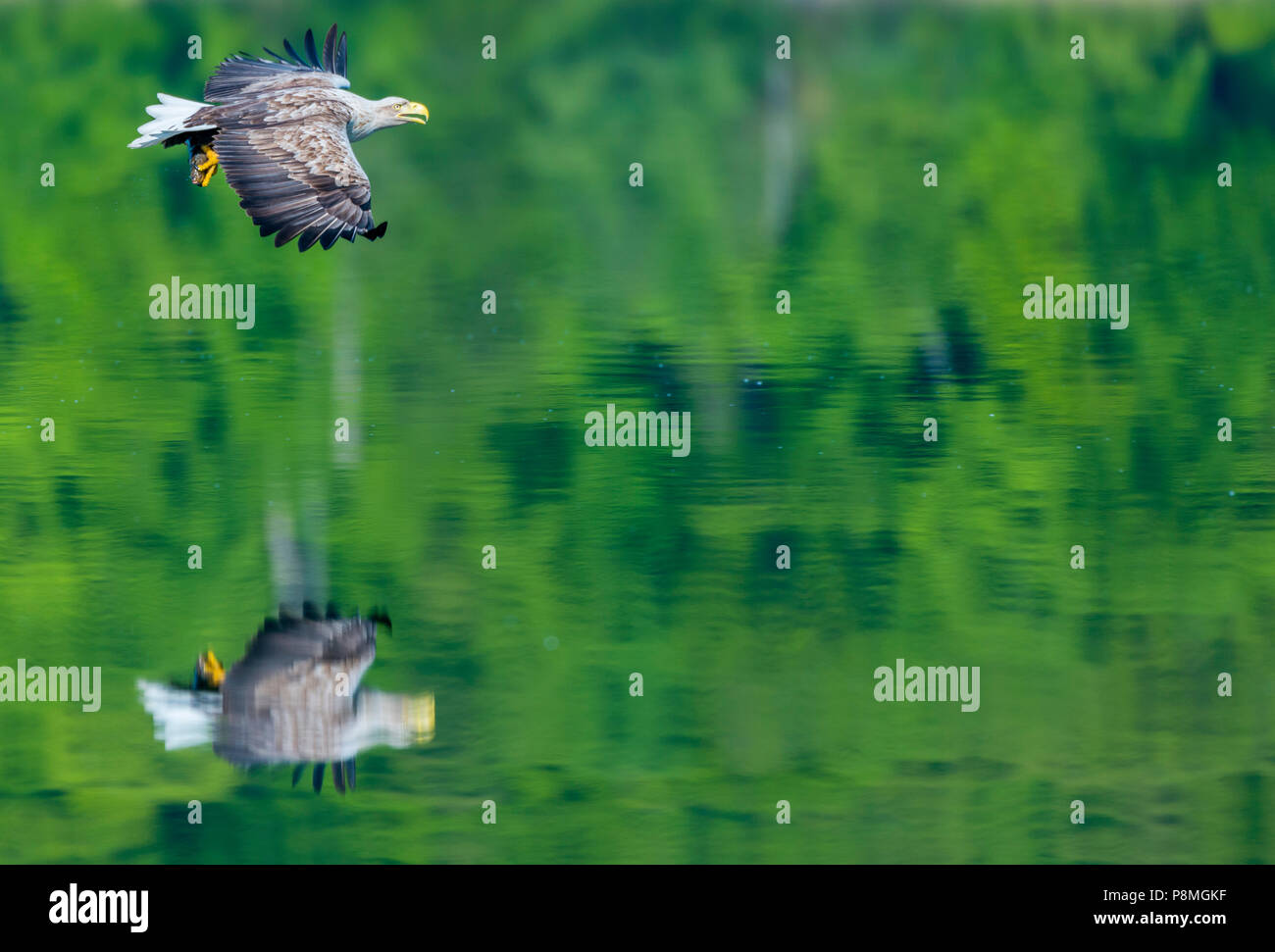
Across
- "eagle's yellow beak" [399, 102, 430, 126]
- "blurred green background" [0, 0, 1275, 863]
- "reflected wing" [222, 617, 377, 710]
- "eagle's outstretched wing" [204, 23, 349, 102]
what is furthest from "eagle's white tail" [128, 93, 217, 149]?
"reflected wing" [222, 617, 377, 710]

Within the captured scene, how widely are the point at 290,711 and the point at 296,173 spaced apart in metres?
3.41

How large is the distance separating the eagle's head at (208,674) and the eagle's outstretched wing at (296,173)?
2591 mm

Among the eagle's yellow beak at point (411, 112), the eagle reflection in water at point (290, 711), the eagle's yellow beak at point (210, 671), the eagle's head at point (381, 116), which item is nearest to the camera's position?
the eagle reflection in water at point (290, 711)

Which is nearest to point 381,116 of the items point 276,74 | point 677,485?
point 276,74

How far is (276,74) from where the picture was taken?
15.7 m

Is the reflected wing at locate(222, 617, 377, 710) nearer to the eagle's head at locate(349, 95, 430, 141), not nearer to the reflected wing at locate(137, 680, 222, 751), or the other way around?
the reflected wing at locate(137, 680, 222, 751)

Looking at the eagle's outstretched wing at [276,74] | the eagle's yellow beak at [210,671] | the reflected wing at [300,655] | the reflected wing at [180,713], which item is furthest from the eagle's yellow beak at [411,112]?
the reflected wing at [180,713]

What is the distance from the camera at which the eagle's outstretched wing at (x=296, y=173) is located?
13367 millimetres

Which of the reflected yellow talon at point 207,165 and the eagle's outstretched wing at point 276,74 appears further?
the reflected yellow talon at point 207,165

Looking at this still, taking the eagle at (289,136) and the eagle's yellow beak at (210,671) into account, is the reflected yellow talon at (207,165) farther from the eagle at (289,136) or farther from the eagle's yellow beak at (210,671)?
the eagle's yellow beak at (210,671)

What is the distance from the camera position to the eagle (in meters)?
13.4

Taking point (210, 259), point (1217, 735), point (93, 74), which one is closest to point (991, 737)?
point (1217, 735)

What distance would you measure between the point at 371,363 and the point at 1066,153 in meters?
11.6

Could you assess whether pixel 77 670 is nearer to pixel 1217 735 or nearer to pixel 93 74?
pixel 1217 735
